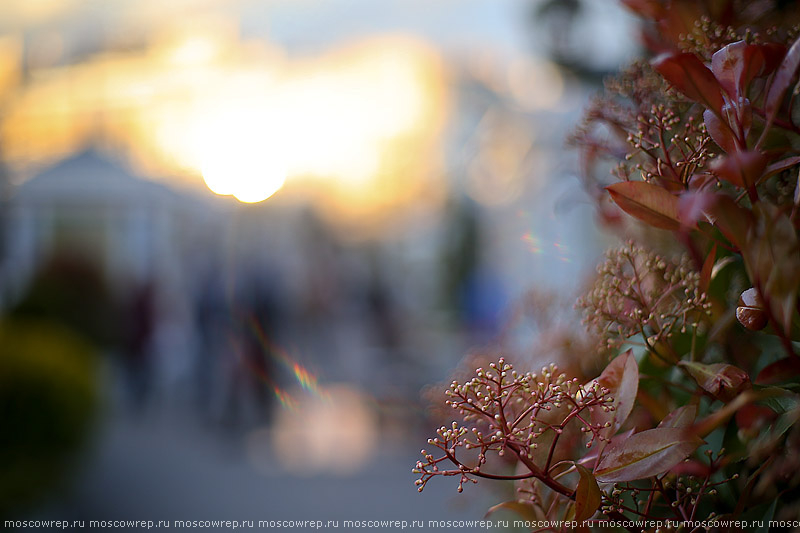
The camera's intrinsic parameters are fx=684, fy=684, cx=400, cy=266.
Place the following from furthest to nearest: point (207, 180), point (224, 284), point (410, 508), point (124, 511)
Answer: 1. point (207, 180)
2. point (224, 284)
3. point (410, 508)
4. point (124, 511)

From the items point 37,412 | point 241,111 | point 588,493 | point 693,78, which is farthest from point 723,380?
point 241,111

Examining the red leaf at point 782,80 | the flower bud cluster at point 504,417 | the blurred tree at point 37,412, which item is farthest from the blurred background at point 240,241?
the red leaf at point 782,80

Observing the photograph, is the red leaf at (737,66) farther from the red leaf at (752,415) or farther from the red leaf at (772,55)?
the red leaf at (752,415)

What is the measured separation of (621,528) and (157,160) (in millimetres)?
11634

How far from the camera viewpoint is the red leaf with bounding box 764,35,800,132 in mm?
533

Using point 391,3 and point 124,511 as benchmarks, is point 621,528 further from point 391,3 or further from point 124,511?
point 391,3

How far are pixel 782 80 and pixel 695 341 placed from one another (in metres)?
0.27

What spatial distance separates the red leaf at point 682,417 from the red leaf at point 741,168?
7.9 inches

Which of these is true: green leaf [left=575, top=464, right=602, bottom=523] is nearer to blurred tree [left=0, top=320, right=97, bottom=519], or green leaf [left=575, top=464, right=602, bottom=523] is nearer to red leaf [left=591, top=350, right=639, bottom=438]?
red leaf [left=591, top=350, right=639, bottom=438]

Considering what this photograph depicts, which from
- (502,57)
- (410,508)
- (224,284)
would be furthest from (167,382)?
(502,57)

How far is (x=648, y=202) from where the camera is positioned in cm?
57

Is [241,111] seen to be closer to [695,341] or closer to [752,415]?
[695,341]

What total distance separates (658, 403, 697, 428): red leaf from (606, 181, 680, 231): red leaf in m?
0.15

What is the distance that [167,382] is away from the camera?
915 centimetres
